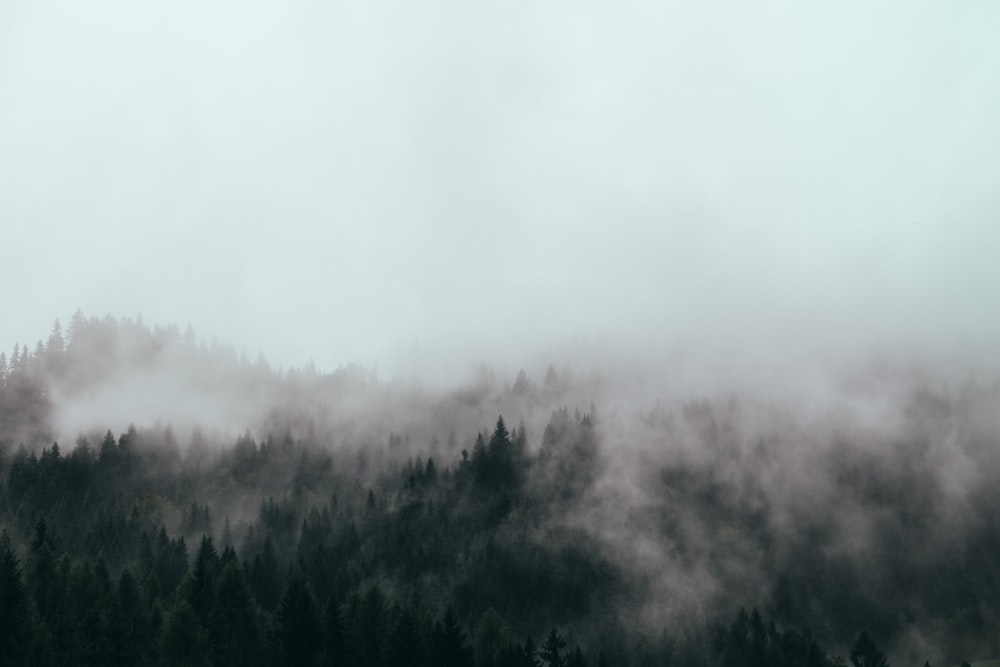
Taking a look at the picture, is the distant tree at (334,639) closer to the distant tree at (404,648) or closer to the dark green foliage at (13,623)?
the distant tree at (404,648)

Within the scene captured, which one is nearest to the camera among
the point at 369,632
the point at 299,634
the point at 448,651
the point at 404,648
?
the point at 299,634

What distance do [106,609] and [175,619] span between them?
10.1 meters

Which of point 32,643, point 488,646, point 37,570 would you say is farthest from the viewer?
point 488,646

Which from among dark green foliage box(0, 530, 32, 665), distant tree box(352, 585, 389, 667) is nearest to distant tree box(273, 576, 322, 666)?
distant tree box(352, 585, 389, 667)

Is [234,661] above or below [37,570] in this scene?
below

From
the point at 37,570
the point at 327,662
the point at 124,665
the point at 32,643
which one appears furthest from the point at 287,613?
the point at 37,570

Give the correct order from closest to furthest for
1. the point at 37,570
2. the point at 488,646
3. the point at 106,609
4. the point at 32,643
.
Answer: the point at 32,643, the point at 106,609, the point at 37,570, the point at 488,646

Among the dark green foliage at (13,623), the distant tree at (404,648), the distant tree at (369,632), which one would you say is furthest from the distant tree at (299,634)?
the dark green foliage at (13,623)

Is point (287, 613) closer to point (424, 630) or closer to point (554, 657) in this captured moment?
point (424, 630)

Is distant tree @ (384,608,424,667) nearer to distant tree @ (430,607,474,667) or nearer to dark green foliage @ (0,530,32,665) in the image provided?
distant tree @ (430,607,474,667)

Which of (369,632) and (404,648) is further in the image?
(369,632)

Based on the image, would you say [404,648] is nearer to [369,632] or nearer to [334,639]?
[334,639]

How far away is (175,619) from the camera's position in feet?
502

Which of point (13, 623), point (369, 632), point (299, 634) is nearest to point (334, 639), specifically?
point (299, 634)
